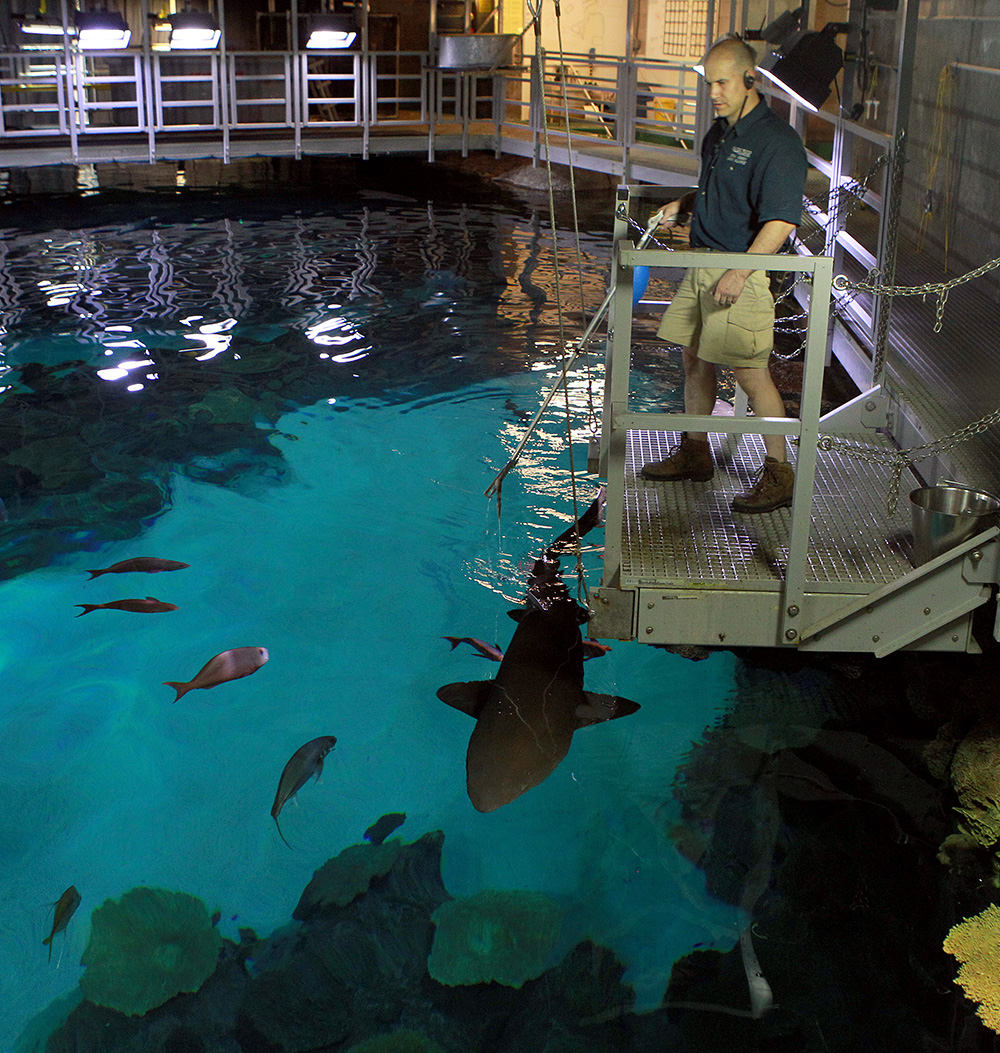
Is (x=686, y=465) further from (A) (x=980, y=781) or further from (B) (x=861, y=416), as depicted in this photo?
(A) (x=980, y=781)

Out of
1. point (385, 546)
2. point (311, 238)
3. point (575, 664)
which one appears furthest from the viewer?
point (311, 238)

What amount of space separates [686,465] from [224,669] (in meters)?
A: 2.49

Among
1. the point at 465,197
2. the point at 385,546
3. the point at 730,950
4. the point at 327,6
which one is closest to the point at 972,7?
the point at 385,546

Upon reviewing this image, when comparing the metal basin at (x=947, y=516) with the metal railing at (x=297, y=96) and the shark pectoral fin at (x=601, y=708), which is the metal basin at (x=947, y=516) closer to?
the shark pectoral fin at (x=601, y=708)

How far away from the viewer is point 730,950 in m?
3.84

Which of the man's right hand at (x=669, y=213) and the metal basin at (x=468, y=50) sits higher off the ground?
the metal basin at (x=468, y=50)

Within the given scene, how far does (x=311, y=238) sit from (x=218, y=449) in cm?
716

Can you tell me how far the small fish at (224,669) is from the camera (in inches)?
211

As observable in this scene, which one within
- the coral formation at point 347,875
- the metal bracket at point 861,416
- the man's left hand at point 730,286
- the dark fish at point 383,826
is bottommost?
the coral formation at point 347,875

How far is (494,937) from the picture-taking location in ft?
12.9

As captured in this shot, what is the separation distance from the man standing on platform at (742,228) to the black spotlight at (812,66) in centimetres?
380

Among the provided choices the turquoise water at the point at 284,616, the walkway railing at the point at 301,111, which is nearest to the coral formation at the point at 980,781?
the turquoise water at the point at 284,616

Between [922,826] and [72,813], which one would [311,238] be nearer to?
[72,813]

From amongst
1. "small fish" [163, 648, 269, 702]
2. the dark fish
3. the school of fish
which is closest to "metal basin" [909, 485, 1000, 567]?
the school of fish
